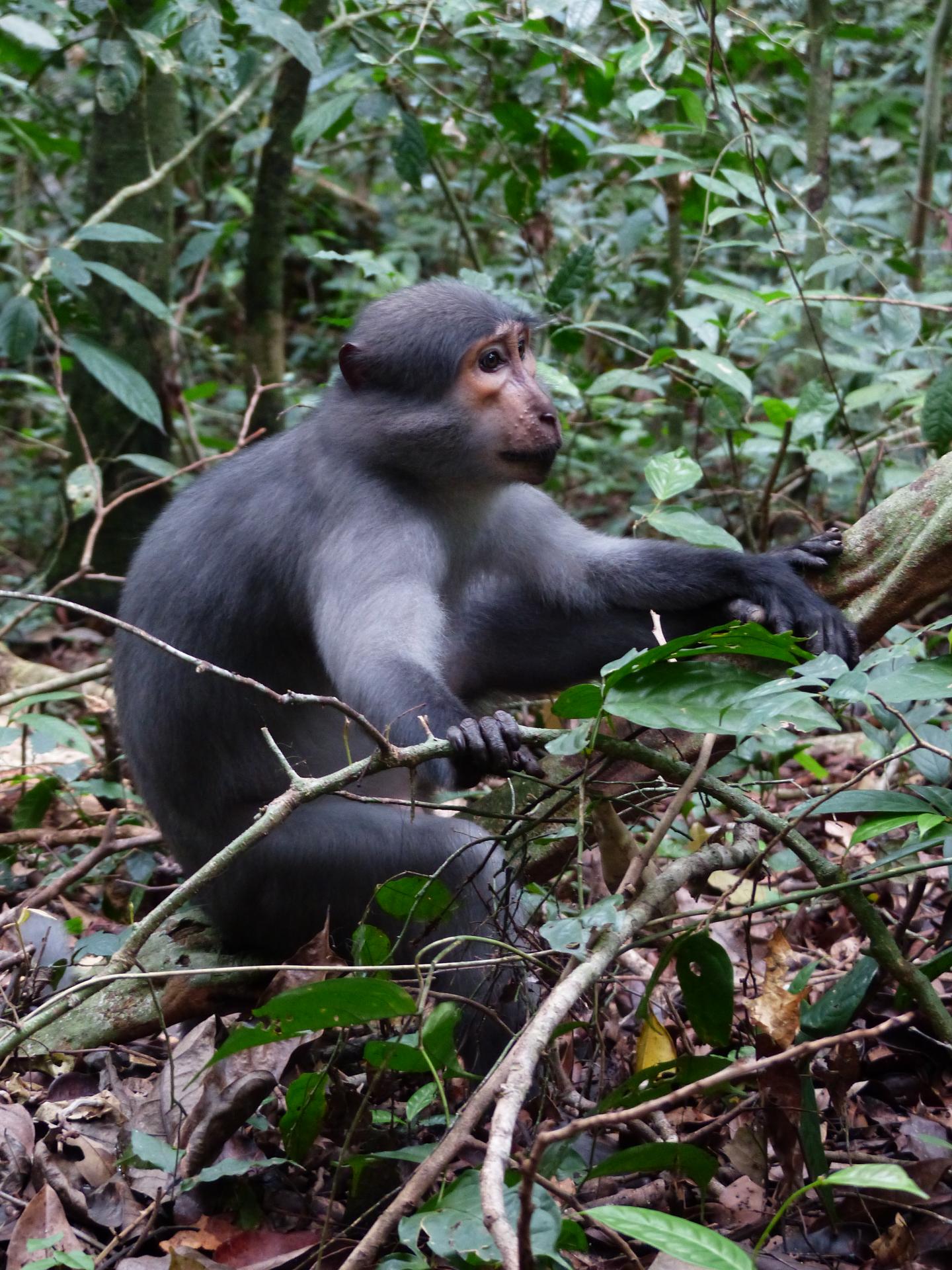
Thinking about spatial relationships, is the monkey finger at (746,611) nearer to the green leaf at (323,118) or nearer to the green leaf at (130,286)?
the green leaf at (130,286)

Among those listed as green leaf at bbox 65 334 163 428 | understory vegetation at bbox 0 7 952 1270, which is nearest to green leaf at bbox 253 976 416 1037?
understory vegetation at bbox 0 7 952 1270

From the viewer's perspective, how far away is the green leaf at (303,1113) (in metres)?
2.78

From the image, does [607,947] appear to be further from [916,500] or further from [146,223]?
[146,223]

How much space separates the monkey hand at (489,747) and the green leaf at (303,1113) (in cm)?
77

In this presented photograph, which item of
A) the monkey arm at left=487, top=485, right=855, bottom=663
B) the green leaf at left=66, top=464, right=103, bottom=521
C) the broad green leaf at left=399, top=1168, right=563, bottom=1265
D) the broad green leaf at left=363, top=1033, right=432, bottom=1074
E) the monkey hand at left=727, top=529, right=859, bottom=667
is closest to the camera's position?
the broad green leaf at left=399, top=1168, right=563, bottom=1265

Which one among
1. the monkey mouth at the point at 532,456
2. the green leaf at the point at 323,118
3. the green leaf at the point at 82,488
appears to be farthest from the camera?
the green leaf at the point at 82,488

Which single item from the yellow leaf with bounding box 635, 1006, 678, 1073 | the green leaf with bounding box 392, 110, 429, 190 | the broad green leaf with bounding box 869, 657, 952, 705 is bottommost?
the yellow leaf with bounding box 635, 1006, 678, 1073

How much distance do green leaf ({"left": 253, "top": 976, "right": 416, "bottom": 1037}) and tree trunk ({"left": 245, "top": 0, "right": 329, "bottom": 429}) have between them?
533cm

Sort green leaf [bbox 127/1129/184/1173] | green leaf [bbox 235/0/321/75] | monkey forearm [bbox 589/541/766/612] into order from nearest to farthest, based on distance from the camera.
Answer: green leaf [bbox 127/1129/184/1173] < monkey forearm [bbox 589/541/766/612] < green leaf [bbox 235/0/321/75]

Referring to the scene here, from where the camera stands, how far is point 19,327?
208 inches

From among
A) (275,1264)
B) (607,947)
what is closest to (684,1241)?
(607,947)

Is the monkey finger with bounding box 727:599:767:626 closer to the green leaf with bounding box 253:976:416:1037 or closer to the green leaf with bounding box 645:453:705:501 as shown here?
the green leaf with bounding box 645:453:705:501

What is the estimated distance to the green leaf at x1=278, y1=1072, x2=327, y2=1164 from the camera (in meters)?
2.78

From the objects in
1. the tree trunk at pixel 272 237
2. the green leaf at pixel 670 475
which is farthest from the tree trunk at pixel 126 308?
the green leaf at pixel 670 475
